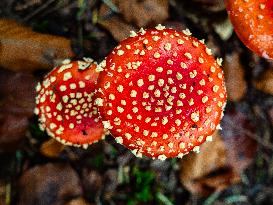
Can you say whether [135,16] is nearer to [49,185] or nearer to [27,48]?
[27,48]

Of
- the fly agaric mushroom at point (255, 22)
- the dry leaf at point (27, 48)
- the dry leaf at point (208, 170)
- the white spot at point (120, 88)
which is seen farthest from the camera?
the dry leaf at point (208, 170)

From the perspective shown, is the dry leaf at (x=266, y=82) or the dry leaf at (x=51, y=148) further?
the dry leaf at (x=266, y=82)

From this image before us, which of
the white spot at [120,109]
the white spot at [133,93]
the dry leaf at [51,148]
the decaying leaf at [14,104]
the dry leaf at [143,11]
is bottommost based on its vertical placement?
the dry leaf at [51,148]

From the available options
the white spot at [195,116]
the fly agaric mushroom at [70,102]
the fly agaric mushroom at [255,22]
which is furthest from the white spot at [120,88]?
the fly agaric mushroom at [255,22]

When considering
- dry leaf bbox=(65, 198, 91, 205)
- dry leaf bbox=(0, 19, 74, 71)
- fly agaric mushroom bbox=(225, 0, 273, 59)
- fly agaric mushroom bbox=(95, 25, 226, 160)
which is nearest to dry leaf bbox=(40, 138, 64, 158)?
dry leaf bbox=(65, 198, 91, 205)

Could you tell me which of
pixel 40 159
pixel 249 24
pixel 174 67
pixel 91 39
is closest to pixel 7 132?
pixel 40 159

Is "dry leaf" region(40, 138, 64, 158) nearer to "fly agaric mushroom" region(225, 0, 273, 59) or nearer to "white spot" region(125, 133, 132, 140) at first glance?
"white spot" region(125, 133, 132, 140)

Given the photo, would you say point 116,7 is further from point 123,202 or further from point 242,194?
point 242,194

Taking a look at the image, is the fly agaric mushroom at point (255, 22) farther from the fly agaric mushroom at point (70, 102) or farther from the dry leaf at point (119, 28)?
the fly agaric mushroom at point (70, 102)
